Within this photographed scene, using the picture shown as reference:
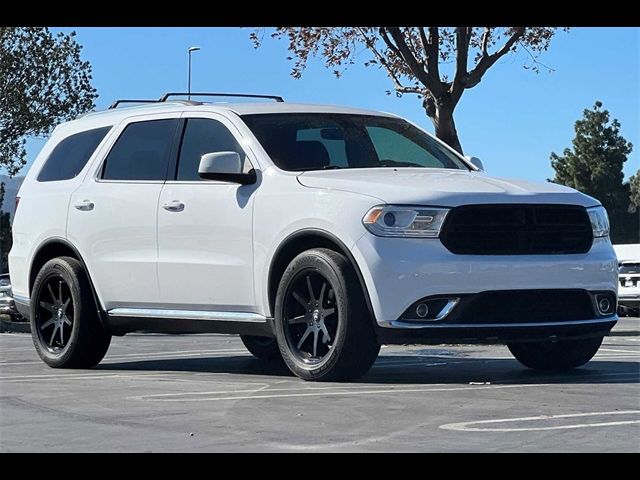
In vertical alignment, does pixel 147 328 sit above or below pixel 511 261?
below

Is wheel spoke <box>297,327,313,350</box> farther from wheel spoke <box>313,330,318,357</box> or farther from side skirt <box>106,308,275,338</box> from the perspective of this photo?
side skirt <box>106,308,275,338</box>

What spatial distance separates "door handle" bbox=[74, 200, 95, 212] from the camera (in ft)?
34.8

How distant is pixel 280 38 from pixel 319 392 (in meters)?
11.8

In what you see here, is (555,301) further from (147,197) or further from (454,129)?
(454,129)

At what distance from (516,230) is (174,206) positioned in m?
2.52

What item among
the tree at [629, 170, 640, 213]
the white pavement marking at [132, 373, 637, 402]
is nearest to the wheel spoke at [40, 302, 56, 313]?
the white pavement marking at [132, 373, 637, 402]

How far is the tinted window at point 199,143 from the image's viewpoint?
9.93 m

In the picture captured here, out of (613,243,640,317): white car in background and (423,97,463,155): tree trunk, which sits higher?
Result: (423,97,463,155): tree trunk

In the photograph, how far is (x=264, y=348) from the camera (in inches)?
446

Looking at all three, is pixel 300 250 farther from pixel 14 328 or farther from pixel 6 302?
pixel 6 302

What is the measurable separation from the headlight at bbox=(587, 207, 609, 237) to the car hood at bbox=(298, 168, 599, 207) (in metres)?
0.05
